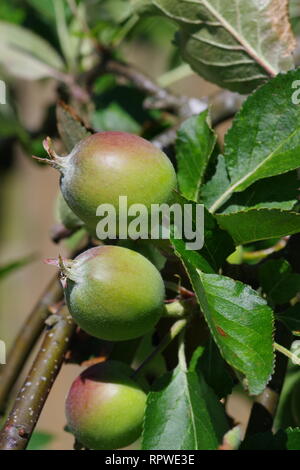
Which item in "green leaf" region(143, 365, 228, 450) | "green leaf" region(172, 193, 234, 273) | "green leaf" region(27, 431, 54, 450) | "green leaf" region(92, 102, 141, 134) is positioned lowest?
"green leaf" region(27, 431, 54, 450)

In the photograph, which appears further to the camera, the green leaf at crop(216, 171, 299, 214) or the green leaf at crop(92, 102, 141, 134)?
the green leaf at crop(92, 102, 141, 134)

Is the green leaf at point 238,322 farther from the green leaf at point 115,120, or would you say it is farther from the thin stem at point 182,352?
the green leaf at point 115,120

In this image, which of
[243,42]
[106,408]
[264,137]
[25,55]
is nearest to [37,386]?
[106,408]

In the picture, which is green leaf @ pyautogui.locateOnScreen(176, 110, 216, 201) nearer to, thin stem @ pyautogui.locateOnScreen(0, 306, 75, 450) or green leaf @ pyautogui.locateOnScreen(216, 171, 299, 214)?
green leaf @ pyautogui.locateOnScreen(216, 171, 299, 214)

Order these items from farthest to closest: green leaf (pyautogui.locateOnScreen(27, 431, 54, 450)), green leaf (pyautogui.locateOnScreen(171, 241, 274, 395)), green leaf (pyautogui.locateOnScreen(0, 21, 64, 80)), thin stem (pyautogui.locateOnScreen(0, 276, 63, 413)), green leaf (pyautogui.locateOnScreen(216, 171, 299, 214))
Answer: green leaf (pyautogui.locateOnScreen(0, 21, 64, 80)) < green leaf (pyautogui.locateOnScreen(27, 431, 54, 450)) < thin stem (pyautogui.locateOnScreen(0, 276, 63, 413)) < green leaf (pyautogui.locateOnScreen(216, 171, 299, 214)) < green leaf (pyautogui.locateOnScreen(171, 241, 274, 395))

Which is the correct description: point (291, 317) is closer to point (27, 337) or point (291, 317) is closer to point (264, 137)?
point (264, 137)

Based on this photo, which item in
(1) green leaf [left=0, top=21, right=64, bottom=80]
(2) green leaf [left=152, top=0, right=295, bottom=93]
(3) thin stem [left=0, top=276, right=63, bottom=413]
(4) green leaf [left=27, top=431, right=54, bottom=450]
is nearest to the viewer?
(2) green leaf [left=152, top=0, right=295, bottom=93]

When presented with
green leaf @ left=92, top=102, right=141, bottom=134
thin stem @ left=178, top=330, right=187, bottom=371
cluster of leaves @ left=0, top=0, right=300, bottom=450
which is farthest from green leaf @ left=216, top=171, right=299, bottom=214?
green leaf @ left=92, top=102, right=141, bottom=134
